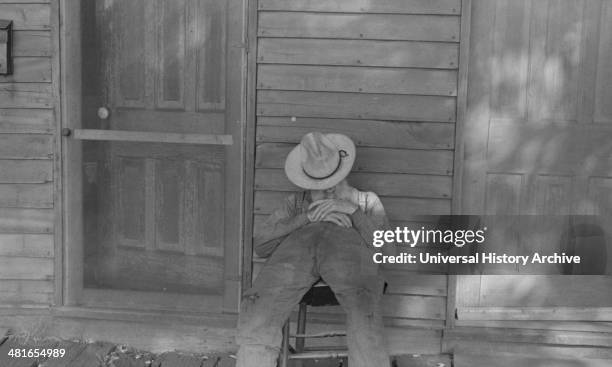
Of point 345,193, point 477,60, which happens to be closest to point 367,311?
point 345,193

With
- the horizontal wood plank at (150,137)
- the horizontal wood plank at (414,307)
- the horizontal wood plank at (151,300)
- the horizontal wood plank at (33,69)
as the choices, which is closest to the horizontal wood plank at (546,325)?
the horizontal wood plank at (414,307)

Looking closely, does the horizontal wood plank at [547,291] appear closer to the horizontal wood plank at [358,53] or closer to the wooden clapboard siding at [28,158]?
the horizontal wood plank at [358,53]

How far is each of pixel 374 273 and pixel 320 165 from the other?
0.52 metres

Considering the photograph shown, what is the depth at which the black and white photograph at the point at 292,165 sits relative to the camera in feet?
12.8

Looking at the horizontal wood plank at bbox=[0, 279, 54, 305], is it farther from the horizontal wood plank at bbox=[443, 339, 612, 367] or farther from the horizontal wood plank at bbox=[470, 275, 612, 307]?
the horizontal wood plank at bbox=[470, 275, 612, 307]

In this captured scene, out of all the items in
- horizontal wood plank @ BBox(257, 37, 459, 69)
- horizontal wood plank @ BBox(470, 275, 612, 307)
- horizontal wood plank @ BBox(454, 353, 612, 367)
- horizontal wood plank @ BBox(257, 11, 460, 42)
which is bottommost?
horizontal wood plank @ BBox(454, 353, 612, 367)

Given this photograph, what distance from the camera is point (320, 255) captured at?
334cm

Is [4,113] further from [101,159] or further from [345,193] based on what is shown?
[345,193]

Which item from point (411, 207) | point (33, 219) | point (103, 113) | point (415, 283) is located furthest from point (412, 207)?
point (33, 219)

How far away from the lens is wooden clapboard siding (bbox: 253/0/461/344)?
3.86 meters

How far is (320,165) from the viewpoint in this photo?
11.4ft

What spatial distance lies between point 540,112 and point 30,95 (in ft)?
8.40

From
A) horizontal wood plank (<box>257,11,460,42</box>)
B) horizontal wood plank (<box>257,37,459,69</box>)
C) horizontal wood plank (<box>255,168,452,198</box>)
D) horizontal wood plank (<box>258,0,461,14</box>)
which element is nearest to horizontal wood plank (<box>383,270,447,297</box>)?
horizontal wood plank (<box>255,168,452,198</box>)

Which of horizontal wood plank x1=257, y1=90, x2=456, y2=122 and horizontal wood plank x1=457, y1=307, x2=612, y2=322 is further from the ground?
horizontal wood plank x1=257, y1=90, x2=456, y2=122
